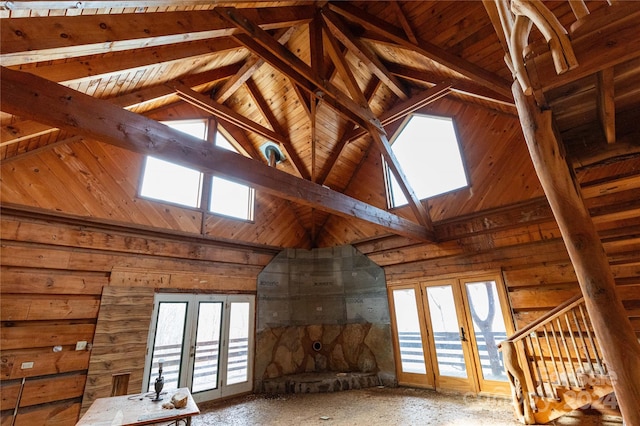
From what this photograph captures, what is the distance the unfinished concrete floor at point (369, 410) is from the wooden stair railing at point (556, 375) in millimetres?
347

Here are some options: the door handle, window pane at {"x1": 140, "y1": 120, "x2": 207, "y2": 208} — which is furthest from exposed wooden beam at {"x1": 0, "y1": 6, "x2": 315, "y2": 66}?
the door handle

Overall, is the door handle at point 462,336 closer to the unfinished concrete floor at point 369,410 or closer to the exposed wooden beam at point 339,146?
the unfinished concrete floor at point 369,410

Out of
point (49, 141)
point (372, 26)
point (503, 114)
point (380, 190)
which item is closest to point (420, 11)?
point (372, 26)

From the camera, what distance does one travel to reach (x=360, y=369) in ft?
20.9

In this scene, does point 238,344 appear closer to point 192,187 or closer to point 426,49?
point 192,187

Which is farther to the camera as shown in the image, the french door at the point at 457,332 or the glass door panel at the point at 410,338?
the glass door panel at the point at 410,338

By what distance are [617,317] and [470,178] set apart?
171 inches

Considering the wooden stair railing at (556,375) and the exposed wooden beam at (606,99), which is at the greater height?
the exposed wooden beam at (606,99)

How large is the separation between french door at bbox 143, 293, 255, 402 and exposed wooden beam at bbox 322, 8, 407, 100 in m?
5.41

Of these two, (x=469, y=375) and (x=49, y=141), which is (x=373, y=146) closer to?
(x=469, y=375)

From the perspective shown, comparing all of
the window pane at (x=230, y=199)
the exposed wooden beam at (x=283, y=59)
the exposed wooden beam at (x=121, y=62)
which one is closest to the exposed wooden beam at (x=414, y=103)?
the exposed wooden beam at (x=283, y=59)

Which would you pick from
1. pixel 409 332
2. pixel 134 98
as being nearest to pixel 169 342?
pixel 134 98

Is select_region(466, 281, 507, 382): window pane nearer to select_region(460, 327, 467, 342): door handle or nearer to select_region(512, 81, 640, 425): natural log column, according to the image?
select_region(460, 327, 467, 342): door handle

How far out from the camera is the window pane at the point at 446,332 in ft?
17.5
